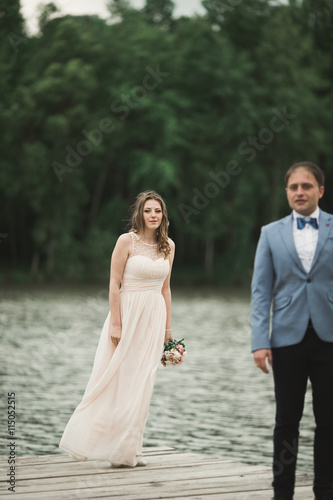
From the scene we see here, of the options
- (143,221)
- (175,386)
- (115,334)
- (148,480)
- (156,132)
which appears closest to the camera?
(148,480)

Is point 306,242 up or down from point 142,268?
up

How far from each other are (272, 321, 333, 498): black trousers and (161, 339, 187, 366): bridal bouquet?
1.62 metres

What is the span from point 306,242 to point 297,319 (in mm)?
449

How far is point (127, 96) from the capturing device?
47781 millimetres

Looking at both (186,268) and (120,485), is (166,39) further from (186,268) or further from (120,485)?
(120,485)

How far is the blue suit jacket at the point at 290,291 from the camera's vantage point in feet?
15.8

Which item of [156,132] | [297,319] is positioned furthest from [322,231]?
[156,132]

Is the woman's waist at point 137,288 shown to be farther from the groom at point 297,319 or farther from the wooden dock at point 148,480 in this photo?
the groom at point 297,319

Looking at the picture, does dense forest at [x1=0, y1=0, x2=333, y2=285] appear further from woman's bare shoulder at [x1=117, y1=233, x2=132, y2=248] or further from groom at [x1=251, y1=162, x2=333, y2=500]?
groom at [x1=251, y1=162, x2=333, y2=500]

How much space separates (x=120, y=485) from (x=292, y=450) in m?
1.44

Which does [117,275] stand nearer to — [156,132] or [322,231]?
[322,231]

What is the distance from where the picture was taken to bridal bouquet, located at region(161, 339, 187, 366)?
646cm

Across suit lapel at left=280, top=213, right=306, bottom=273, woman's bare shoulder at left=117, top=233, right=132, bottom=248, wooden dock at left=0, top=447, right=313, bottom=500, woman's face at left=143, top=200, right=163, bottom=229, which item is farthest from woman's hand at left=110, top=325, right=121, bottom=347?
suit lapel at left=280, top=213, right=306, bottom=273

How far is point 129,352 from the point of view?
636cm
